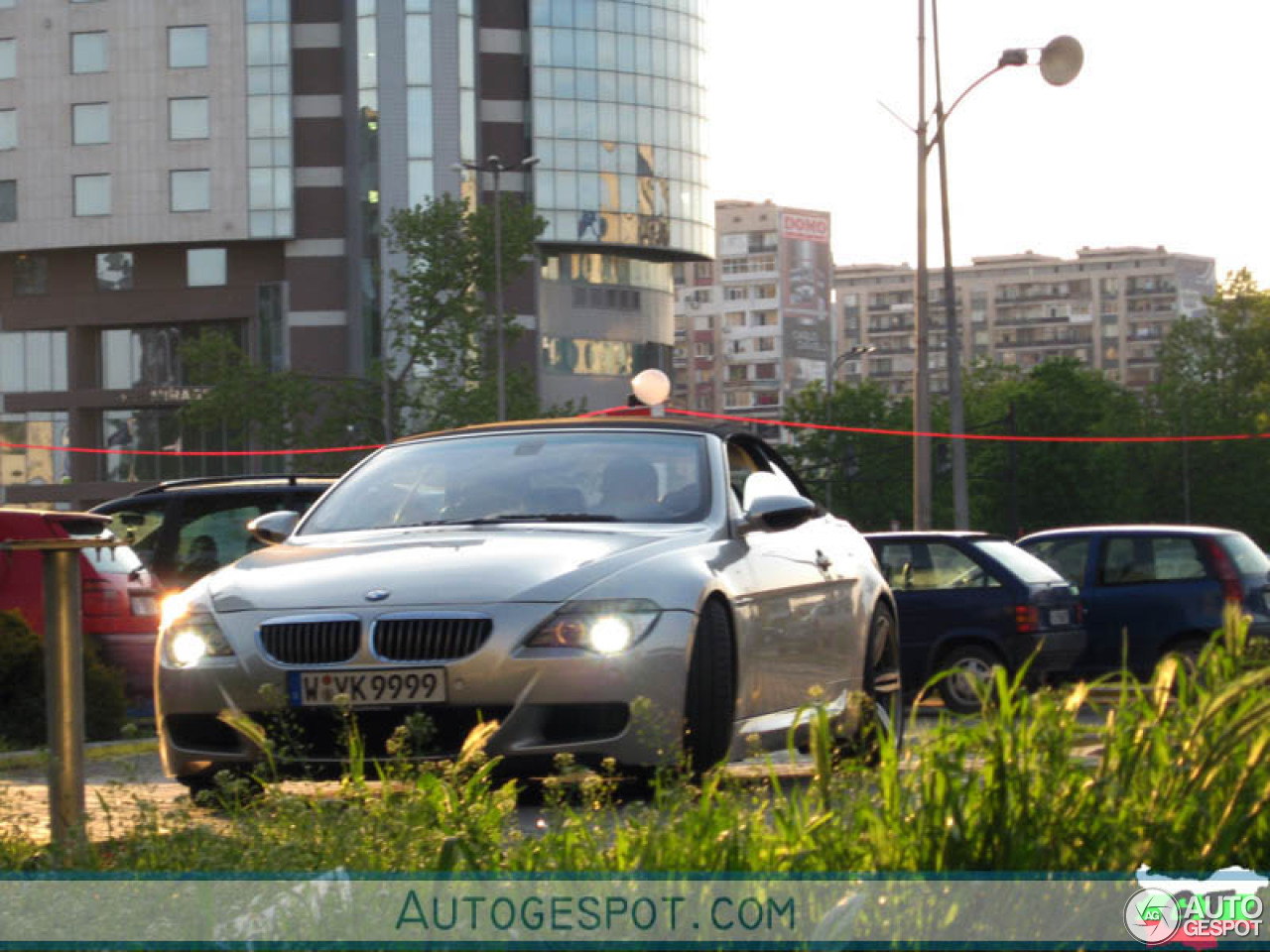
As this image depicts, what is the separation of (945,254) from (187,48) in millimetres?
51101

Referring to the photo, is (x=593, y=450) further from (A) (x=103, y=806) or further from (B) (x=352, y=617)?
(A) (x=103, y=806)

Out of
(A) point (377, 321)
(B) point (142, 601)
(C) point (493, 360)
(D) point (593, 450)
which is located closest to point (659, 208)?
(A) point (377, 321)

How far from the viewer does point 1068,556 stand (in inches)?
753

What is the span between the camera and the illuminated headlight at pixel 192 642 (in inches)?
296

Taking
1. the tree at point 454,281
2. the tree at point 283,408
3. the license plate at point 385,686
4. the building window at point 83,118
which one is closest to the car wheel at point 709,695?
the license plate at point 385,686

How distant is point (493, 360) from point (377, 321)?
1486 centimetres

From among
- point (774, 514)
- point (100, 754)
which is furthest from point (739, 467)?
point (100, 754)

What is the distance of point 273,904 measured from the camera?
4164 millimetres

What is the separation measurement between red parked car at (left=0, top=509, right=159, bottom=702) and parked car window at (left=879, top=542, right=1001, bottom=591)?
612 cm

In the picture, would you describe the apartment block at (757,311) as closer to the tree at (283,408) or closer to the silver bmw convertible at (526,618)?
the tree at (283,408)

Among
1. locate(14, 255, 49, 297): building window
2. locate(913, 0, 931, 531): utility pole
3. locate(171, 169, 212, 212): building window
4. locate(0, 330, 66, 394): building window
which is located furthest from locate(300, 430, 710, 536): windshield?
locate(0, 330, 66, 394): building window

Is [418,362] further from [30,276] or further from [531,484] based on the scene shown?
[531,484]

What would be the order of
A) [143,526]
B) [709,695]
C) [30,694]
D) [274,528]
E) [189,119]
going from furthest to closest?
[189,119]
[143,526]
[30,694]
[274,528]
[709,695]

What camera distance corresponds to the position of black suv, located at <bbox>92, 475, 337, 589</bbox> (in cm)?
1512
